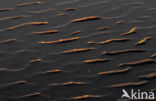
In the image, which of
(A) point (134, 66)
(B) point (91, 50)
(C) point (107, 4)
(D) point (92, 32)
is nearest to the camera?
(A) point (134, 66)

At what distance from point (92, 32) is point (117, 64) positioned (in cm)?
99

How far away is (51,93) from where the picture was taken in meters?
4.47

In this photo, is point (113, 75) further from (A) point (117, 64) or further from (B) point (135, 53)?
(B) point (135, 53)

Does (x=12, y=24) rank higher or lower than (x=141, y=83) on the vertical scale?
higher

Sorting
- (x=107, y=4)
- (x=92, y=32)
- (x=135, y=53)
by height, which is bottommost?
(x=135, y=53)

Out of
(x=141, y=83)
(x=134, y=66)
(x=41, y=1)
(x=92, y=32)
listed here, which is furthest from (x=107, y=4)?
(x=141, y=83)

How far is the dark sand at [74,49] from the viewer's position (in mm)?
4508

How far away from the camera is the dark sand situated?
4.51 meters

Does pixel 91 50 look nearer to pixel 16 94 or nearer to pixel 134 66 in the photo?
pixel 134 66

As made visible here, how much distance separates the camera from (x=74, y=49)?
5086mm

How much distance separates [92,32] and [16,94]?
196cm

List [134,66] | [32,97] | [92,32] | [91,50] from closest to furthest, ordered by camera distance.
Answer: [32,97]
[134,66]
[91,50]
[92,32]

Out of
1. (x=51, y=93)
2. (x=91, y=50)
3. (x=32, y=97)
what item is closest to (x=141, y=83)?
(x=91, y=50)

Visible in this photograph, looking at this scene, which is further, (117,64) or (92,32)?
(92,32)
